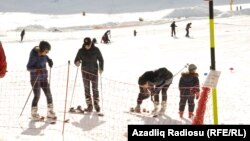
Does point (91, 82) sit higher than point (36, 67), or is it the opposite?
point (36, 67)

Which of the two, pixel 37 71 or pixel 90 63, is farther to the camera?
pixel 90 63

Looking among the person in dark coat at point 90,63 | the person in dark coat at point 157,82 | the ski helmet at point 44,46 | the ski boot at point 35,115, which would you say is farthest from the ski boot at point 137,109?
the ski helmet at point 44,46

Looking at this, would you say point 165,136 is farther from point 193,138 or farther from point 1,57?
point 1,57

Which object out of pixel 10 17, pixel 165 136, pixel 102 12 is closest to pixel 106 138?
pixel 165 136

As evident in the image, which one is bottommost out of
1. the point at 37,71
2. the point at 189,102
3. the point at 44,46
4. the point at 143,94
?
the point at 189,102

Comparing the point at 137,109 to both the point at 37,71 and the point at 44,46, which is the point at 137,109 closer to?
the point at 37,71

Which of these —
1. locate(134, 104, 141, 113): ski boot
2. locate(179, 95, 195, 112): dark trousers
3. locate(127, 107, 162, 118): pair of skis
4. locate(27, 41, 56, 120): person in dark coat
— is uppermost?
locate(27, 41, 56, 120): person in dark coat

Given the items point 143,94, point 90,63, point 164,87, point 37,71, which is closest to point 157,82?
point 164,87

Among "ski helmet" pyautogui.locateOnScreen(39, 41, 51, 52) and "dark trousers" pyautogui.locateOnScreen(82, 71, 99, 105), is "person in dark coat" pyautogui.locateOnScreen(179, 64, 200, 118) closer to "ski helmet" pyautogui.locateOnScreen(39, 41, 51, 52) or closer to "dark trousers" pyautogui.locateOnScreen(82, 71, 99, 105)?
"dark trousers" pyautogui.locateOnScreen(82, 71, 99, 105)

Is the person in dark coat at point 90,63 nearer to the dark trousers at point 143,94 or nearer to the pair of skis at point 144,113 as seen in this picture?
the pair of skis at point 144,113

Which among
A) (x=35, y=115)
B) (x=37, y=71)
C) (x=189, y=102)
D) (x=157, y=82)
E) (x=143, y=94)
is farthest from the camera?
(x=143, y=94)

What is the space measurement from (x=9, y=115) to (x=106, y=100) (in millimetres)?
2805

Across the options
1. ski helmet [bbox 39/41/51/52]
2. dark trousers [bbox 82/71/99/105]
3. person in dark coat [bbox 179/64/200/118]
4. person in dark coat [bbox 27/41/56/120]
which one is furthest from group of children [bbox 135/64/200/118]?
ski helmet [bbox 39/41/51/52]

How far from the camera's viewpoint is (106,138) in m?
8.70
